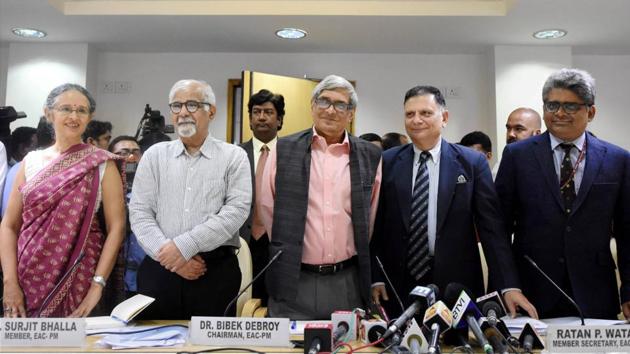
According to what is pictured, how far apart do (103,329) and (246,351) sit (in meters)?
0.49

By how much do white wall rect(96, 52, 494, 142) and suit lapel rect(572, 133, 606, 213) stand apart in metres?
3.25

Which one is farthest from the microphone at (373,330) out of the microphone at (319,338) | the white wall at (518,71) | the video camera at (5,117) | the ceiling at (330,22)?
the white wall at (518,71)

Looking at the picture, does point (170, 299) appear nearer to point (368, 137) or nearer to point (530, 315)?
point (530, 315)

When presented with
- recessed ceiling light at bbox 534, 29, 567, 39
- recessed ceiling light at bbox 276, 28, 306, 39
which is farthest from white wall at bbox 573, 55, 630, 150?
recessed ceiling light at bbox 276, 28, 306, 39

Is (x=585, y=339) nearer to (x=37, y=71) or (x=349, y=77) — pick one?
(x=349, y=77)

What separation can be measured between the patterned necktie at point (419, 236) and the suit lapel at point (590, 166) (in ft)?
1.69

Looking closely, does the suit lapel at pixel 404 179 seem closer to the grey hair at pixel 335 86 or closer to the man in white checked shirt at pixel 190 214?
the grey hair at pixel 335 86

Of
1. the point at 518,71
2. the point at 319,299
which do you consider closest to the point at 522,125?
the point at 319,299

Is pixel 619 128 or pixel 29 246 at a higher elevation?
pixel 619 128

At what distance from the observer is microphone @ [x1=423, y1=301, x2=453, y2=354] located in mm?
1173

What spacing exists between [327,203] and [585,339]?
92 cm

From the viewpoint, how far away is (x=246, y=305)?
2.02 m

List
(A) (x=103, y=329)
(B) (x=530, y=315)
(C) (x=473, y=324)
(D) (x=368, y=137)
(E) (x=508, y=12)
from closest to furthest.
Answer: (C) (x=473, y=324)
(A) (x=103, y=329)
(B) (x=530, y=315)
(D) (x=368, y=137)
(E) (x=508, y=12)

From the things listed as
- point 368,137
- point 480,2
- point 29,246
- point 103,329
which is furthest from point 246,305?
point 480,2
